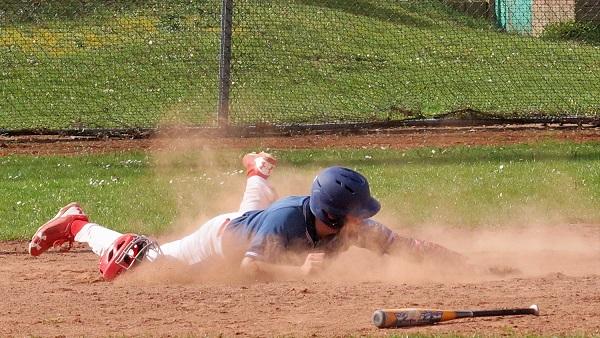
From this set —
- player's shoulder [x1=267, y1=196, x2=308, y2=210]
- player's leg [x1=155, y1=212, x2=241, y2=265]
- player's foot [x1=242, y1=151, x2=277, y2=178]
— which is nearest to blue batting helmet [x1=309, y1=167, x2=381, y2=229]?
player's shoulder [x1=267, y1=196, x2=308, y2=210]

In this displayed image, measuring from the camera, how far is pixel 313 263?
6.79 metres

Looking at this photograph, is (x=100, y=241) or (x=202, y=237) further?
(x=100, y=241)

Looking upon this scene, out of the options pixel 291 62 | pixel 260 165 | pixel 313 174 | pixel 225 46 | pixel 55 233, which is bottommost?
pixel 291 62

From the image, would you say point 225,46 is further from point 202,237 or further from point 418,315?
Answer: point 418,315

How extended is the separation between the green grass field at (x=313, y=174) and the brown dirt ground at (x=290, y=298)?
1432mm

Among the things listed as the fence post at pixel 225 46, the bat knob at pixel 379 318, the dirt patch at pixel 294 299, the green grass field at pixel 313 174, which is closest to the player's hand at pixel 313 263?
the dirt patch at pixel 294 299

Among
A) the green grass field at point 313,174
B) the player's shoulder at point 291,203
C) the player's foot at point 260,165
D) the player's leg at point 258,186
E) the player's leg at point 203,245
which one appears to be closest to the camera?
the player's shoulder at point 291,203

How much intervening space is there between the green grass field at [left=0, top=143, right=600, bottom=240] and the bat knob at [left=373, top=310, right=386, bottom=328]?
13.8 feet

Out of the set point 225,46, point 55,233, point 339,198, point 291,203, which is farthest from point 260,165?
point 225,46

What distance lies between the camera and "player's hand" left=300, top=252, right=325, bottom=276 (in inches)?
267

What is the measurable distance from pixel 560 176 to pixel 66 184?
5.30 meters

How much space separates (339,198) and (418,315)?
1.33 m

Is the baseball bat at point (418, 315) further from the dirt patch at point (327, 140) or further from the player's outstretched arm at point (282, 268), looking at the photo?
the dirt patch at point (327, 140)

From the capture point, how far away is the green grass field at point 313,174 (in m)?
10.1
